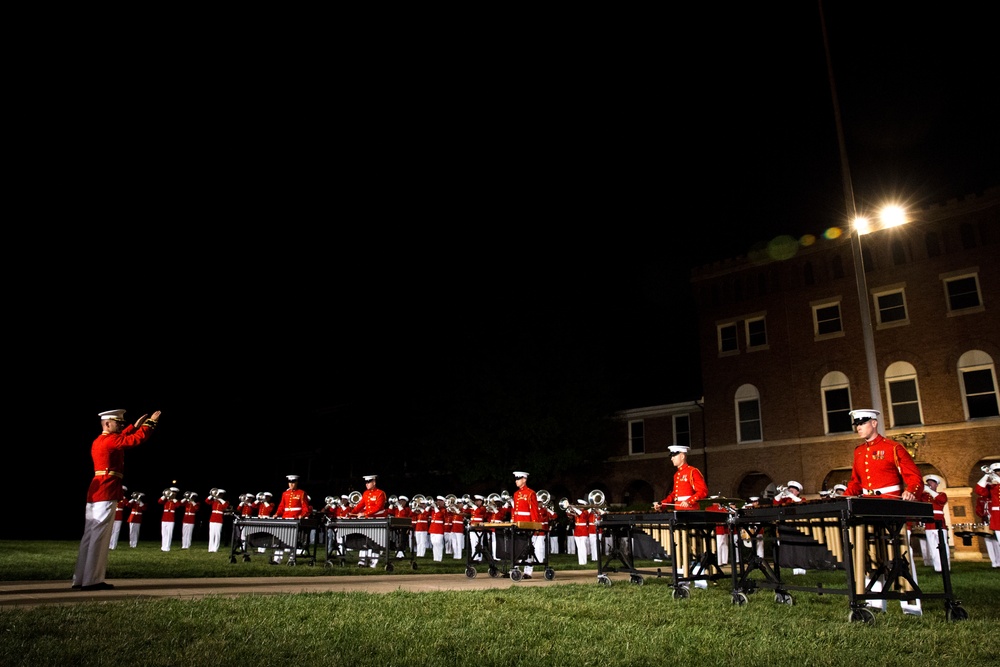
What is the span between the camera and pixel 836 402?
30.9 m

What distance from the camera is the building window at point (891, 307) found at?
30172 mm

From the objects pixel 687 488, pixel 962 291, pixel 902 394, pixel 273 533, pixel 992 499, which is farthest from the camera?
pixel 902 394

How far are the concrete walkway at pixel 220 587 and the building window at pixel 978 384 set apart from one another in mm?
21096

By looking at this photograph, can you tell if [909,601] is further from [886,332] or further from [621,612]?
[886,332]

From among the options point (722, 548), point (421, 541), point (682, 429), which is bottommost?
point (421, 541)

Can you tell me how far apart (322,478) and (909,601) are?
5561 cm

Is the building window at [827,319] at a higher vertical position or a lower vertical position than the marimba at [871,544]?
higher

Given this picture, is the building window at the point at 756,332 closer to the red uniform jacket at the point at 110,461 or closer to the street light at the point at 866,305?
the street light at the point at 866,305

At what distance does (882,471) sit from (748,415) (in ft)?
85.6

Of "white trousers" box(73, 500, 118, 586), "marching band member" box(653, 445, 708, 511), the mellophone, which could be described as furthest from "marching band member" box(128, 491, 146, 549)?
the mellophone

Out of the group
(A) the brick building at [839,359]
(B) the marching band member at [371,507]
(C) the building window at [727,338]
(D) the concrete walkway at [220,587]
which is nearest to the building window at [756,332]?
(A) the brick building at [839,359]

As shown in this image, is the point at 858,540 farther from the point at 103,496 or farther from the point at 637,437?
the point at 637,437

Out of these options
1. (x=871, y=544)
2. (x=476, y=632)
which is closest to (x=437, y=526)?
(x=871, y=544)

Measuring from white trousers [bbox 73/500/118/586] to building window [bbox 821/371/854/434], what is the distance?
2877 centimetres
